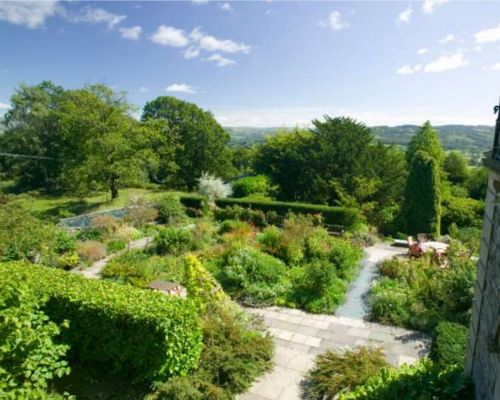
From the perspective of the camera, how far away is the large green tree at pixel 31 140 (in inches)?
1243

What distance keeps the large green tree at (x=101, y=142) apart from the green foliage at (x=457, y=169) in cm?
2608

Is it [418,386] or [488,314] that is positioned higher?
[488,314]

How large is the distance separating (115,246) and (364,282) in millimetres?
8906

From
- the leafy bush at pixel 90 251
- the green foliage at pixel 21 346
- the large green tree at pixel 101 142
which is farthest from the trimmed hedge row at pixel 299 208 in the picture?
the green foliage at pixel 21 346

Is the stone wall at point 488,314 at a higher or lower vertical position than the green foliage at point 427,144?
lower

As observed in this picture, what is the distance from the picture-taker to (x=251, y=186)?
24.0m

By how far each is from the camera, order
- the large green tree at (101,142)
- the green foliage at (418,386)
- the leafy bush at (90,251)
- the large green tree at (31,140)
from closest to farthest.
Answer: the green foliage at (418,386)
the leafy bush at (90,251)
the large green tree at (101,142)
the large green tree at (31,140)

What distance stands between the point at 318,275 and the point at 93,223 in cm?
1105

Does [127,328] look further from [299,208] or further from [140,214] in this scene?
[299,208]

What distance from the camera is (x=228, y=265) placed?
9.66m

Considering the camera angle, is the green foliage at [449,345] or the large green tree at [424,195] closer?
the green foliage at [449,345]

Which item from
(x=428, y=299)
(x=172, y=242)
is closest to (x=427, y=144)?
(x=428, y=299)

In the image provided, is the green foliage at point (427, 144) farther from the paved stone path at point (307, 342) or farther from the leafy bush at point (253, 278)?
the paved stone path at point (307, 342)

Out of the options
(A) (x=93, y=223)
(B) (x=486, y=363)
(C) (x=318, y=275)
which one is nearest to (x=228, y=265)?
(C) (x=318, y=275)
